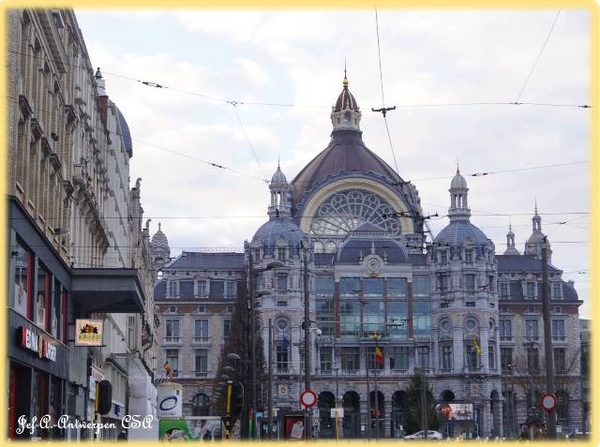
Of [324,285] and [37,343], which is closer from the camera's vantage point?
[37,343]

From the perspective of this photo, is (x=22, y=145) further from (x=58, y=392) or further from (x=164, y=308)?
(x=164, y=308)

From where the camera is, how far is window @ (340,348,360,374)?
123m

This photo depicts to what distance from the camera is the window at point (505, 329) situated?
132875mm

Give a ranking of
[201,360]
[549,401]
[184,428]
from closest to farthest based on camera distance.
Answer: [549,401] < [184,428] < [201,360]

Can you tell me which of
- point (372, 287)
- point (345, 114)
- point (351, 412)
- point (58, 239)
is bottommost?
point (351, 412)

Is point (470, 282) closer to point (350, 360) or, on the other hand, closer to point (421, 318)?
point (421, 318)

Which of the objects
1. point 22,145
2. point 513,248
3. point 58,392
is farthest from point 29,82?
point 513,248

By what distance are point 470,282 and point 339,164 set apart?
22124 millimetres

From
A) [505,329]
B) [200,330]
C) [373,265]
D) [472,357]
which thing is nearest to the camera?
[373,265]

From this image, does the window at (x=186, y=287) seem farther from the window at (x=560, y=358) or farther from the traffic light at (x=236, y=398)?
the traffic light at (x=236, y=398)

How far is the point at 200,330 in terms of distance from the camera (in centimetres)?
12988

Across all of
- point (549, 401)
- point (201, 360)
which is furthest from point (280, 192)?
point (549, 401)

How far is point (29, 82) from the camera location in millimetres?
28531

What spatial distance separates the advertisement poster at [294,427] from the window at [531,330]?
3595 inches
